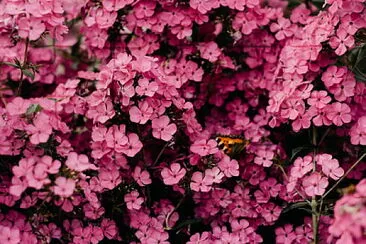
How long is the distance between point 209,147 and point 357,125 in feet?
1.68

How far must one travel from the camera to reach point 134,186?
221cm

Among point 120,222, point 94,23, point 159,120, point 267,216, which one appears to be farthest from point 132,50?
point 267,216

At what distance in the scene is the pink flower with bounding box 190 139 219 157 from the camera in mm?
2129

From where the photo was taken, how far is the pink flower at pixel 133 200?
2136mm

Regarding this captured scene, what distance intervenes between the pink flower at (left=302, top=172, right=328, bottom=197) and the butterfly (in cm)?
28

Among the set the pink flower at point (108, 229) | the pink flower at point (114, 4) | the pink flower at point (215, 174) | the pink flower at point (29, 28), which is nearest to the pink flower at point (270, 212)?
the pink flower at point (215, 174)

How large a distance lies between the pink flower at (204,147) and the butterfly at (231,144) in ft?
0.26

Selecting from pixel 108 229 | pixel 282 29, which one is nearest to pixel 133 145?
pixel 108 229

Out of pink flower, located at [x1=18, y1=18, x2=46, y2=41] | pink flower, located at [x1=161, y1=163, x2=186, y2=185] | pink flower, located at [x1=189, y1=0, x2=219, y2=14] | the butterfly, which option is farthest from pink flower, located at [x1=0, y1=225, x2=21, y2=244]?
pink flower, located at [x1=189, y1=0, x2=219, y2=14]

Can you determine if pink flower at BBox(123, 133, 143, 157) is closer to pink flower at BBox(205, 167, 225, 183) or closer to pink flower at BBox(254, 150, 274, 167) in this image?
pink flower at BBox(205, 167, 225, 183)

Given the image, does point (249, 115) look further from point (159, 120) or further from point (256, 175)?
point (159, 120)

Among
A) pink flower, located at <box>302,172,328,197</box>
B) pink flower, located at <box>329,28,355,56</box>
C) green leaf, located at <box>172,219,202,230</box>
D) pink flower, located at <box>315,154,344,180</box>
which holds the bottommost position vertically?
green leaf, located at <box>172,219,202,230</box>

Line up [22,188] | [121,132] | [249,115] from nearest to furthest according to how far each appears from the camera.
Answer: [22,188] → [121,132] → [249,115]

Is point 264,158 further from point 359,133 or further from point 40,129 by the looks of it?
point 40,129
